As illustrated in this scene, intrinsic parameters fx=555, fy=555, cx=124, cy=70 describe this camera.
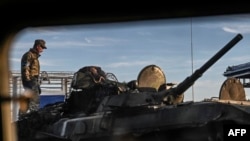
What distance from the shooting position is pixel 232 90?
14.3ft

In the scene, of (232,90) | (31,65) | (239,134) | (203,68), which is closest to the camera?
(239,134)

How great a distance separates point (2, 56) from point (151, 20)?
528 mm

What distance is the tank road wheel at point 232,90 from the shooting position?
428 cm

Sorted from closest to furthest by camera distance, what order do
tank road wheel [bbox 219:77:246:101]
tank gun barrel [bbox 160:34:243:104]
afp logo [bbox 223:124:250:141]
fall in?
afp logo [bbox 223:124:250:141] → tank gun barrel [bbox 160:34:243:104] → tank road wheel [bbox 219:77:246:101]

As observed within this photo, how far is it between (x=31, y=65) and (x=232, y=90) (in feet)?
5.20

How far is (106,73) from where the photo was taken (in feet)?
13.2

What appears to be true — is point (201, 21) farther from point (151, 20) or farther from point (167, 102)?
point (167, 102)

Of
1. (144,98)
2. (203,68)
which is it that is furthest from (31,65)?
(203,68)

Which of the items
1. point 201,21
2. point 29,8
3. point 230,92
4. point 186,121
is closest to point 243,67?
point 230,92

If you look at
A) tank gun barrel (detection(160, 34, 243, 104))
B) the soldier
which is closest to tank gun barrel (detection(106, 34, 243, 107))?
tank gun barrel (detection(160, 34, 243, 104))

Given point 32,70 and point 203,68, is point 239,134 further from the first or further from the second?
point 32,70

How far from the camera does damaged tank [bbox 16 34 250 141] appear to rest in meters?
4.31

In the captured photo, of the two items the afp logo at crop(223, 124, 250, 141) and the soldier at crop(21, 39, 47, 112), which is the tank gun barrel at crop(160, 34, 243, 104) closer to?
the afp logo at crop(223, 124, 250, 141)

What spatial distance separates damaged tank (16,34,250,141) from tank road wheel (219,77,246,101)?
43 mm
